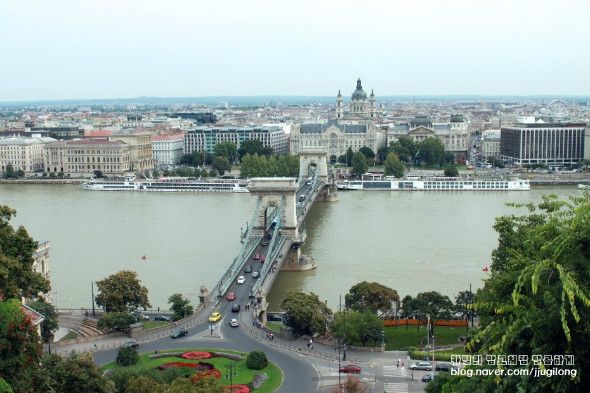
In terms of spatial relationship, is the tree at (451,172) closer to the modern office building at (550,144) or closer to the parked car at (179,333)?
the modern office building at (550,144)

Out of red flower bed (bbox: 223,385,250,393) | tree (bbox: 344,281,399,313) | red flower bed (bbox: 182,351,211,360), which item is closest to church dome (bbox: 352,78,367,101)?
tree (bbox: 344,281,399,313)

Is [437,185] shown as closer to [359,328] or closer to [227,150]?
[227,150]

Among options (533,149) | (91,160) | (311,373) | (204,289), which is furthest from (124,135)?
(311,373)

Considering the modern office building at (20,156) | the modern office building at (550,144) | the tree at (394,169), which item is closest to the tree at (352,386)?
the tree at (394,169)

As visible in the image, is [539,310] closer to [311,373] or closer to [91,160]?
[311,373]

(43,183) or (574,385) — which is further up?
(574,385)

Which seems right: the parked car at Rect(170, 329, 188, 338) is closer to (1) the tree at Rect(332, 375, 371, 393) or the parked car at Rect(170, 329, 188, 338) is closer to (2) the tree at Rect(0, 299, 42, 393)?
(1) the tree at Rect(332, 375, 371, 393)

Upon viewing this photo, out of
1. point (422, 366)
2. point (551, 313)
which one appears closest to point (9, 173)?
point (422, 366)
